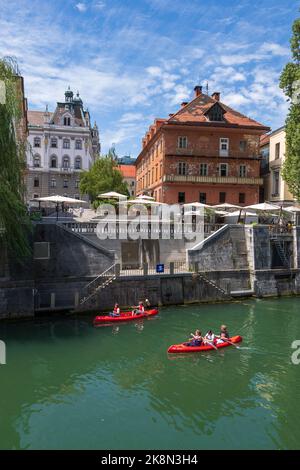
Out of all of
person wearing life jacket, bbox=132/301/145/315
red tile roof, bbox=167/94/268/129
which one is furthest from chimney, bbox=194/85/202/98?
person wearing life jacket, bbox=132/301/145/315

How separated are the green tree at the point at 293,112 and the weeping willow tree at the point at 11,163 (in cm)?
2006

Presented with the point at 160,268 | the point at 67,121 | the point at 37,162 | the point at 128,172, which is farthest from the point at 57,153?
the point at 128,172

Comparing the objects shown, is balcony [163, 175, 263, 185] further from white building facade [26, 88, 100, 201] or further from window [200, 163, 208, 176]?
white building facade [26, 88, 100, 201]

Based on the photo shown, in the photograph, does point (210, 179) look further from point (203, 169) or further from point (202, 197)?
point (202, 197)

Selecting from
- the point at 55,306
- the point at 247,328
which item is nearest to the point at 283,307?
the point at 247,328

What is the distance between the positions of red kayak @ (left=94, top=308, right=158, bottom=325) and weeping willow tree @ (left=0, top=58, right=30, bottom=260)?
6166 millimetres

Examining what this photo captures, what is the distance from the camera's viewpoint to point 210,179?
4125 cm

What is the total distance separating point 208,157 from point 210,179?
2456 mm

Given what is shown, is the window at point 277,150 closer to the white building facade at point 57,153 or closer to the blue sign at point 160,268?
the blue sign at point 160,268

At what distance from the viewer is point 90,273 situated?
25406 mm

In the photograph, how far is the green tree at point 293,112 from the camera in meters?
29.2

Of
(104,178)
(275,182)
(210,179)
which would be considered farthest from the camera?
(275,182)

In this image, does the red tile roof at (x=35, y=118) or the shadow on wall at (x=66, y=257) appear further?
the red tile roof at (x=35, y=118)

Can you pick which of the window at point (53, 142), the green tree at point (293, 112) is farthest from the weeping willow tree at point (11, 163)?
the window at point (53, 142)
